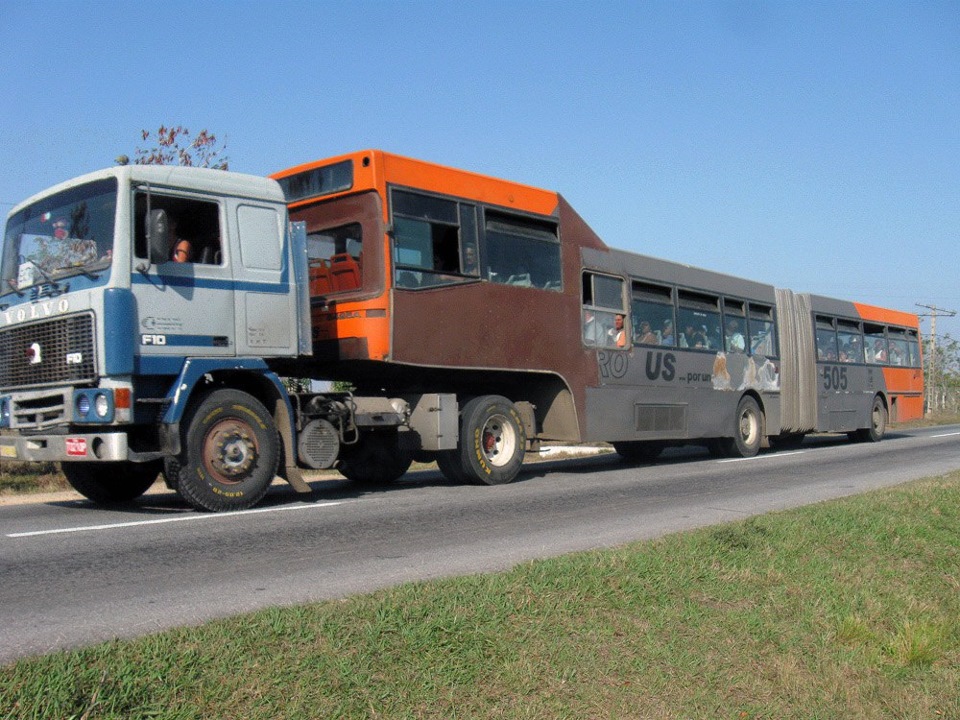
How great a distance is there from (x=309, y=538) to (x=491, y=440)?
497 centimetres

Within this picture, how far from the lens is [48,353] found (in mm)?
8922

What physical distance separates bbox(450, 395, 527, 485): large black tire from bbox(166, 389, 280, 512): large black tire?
307cm

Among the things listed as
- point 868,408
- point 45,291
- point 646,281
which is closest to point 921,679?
point 45,291

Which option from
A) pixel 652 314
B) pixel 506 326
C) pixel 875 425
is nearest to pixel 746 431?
pixel 652 314

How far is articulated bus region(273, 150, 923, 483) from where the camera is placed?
11.1 meters

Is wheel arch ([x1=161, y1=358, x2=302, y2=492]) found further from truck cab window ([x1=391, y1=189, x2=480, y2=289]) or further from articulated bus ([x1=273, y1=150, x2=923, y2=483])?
truck cab window ([x1=391, y1=189, x2=480, y2=289])

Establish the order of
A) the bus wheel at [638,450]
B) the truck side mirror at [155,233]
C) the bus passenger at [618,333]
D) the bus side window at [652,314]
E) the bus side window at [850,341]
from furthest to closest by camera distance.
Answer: the bus side window at [850,341] < the bus wheel at [638,450] < the bus side window at [652,314] < the bus passenger at [618,333] < the truck side mirror at [155,233]

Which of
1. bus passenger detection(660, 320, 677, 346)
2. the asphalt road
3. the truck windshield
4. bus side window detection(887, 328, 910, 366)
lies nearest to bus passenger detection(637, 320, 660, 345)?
bus passenger detection(660, 320, 677, 346)

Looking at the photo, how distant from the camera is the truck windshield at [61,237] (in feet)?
29.1

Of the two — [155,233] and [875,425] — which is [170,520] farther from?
[875,425]

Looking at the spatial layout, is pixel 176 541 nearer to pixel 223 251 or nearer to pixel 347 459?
pixel 223 251

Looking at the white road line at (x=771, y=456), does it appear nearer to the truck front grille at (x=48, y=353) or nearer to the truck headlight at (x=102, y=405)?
the truck headlight at (x=102, y=405)

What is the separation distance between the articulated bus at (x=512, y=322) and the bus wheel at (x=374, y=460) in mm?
35

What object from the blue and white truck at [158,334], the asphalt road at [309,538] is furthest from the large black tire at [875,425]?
the blue and white truck at [158,334]
